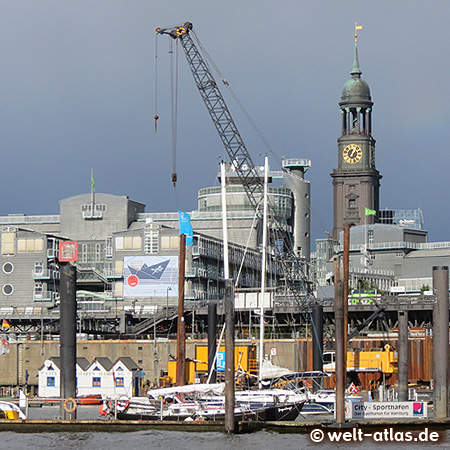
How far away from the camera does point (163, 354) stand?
4963 inches

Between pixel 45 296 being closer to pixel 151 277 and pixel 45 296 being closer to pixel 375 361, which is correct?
pixel 151 277

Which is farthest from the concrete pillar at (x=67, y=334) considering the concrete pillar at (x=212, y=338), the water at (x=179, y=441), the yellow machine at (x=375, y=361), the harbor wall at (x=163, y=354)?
the harbor wall at (x=163, y=354)

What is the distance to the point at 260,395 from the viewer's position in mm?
75625

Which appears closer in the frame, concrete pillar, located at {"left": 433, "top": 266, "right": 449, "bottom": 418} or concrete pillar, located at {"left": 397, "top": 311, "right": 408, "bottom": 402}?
concrete pillar, located at {"left": 433, "top": 266, "right": 449, "bottom": 418}

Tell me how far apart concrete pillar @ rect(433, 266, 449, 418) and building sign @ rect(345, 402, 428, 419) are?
1409mm

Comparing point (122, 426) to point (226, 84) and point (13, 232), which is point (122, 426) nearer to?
point (226, 84)

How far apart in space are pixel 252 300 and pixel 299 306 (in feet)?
42.7

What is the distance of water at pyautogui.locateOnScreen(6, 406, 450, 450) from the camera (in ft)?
210

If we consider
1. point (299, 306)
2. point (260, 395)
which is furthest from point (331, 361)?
point (260, 395)

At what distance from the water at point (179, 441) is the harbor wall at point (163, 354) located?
4392cm

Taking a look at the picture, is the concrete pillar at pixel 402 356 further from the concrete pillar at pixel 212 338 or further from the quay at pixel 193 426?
the concrete pillar at pixel 212 338

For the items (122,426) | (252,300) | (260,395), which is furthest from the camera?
(252,300)

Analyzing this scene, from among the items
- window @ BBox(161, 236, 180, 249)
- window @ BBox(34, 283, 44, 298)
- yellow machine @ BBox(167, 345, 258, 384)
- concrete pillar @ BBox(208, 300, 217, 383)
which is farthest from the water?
window @ BBox(34, 283, 44, 298)

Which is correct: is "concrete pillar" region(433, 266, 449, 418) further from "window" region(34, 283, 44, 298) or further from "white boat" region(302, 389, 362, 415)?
"window" region(34, 283, 44, 298)
